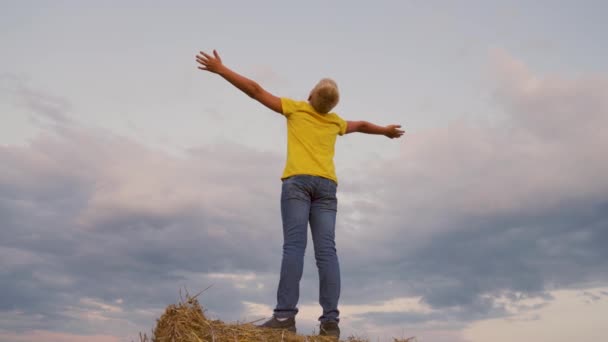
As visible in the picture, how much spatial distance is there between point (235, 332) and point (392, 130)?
4.23m

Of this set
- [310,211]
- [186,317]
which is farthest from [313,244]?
[186,317]

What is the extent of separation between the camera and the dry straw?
27.6ft

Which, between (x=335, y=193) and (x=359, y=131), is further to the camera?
(x=359, y=131)

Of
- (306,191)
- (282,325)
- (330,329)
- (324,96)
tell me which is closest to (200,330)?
(282,325)

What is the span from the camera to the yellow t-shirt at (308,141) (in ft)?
30.5

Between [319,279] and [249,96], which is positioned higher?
[249,96]

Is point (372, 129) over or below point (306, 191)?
over

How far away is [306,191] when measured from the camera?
9.24 metres

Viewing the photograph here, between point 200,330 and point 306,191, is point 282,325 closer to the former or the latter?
point 200,330

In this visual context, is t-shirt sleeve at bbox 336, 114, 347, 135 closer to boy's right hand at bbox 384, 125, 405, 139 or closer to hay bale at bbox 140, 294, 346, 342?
boy's right hand at bbox 384, 125, 405, 139

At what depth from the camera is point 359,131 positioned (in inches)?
421

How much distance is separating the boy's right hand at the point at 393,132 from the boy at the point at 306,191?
5.40 feet

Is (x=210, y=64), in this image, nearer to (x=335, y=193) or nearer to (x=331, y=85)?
(x=331, y=85)

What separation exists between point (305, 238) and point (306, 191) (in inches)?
23.2
